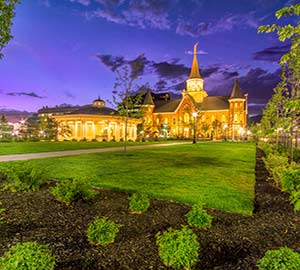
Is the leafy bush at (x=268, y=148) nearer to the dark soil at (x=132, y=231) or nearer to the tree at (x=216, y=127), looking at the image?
the dark soil at (x=132, y=231)

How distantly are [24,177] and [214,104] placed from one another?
78.1m

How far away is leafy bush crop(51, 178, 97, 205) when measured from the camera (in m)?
5.94

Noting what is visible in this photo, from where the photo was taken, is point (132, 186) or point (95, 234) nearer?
point (95, 234)

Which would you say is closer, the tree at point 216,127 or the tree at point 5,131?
the tree at point 5,131

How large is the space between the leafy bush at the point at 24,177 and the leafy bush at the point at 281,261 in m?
6.02

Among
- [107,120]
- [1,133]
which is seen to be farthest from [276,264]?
[1,133]

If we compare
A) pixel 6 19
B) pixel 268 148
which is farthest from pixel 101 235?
pixel 268 148

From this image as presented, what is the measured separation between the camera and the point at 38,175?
715 cm

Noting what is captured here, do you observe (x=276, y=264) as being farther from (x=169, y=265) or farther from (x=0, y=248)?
(x=0, y=248)

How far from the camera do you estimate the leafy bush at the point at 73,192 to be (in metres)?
5.94

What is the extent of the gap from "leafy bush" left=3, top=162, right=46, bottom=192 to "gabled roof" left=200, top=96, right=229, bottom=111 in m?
75.4

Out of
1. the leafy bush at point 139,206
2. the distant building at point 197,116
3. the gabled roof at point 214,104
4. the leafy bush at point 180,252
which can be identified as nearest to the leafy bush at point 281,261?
the leafy bush at point 180,252

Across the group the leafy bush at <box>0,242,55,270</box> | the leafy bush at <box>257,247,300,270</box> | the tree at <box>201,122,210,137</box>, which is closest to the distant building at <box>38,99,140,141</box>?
the tree at <box>201,122,210,137</box>

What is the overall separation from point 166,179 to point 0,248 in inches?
238
